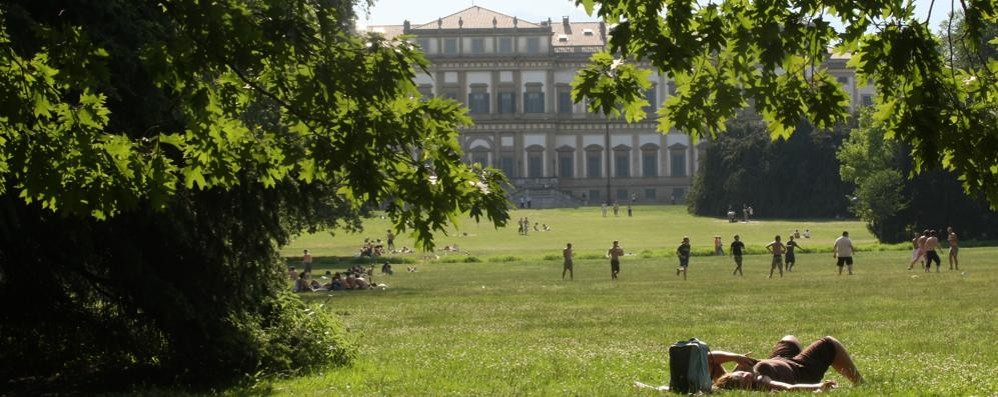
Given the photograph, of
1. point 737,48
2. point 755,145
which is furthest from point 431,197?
point 755,145

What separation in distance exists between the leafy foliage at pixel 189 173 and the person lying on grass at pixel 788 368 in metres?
2.27

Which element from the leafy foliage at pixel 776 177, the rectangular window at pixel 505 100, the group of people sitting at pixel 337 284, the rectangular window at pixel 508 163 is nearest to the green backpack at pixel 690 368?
the group of people sitting at pixel 337 284

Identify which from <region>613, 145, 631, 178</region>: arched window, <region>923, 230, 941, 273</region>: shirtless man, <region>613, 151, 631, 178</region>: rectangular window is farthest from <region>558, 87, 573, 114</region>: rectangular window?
<region>923, 230, 941, 273</region>: shirtless man

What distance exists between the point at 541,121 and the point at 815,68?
10131 cm

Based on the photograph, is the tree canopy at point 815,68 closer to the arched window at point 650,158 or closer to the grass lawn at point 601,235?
the grass lawn at point 601,235

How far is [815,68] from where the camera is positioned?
9.98 m

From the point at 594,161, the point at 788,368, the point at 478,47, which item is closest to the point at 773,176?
the point at 594,161

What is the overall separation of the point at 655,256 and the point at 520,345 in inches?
1334

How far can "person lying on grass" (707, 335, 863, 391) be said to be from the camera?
1066 centimetres

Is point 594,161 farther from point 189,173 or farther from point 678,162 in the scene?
point 189,173

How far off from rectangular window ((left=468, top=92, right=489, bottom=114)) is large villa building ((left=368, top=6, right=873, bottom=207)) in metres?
0.07

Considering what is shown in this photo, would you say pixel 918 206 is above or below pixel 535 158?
below

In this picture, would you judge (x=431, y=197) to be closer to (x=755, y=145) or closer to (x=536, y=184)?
(x=755, y=145)

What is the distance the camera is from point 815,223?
72438 millimetres
